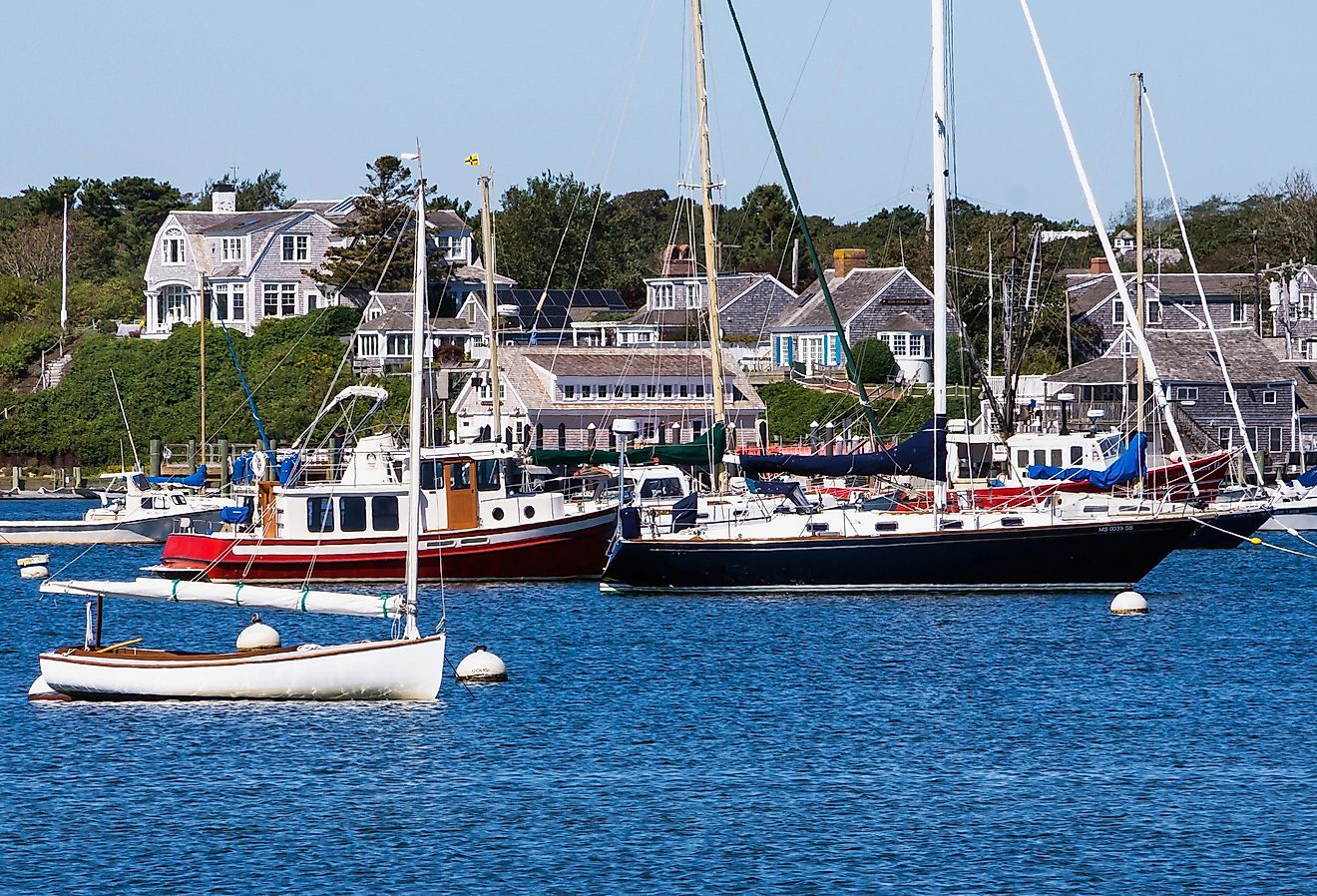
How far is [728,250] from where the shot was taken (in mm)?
155625

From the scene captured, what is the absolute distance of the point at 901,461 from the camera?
159 ft

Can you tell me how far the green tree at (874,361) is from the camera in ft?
339

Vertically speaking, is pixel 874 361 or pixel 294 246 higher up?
pixel 294 246

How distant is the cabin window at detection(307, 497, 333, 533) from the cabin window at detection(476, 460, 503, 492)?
4.13 metres

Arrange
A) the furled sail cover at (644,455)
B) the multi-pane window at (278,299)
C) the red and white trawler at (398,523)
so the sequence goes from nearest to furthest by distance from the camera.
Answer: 1. the red and white trawler at (398,523)
2. the furled sail cover at (644,455)
3. the multi-pane window at (278,299)

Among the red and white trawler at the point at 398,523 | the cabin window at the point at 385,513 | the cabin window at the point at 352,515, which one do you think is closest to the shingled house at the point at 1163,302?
the red and white trawler at the point at 398,523

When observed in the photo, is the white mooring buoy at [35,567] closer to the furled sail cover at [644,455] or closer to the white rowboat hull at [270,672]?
the furled sail cover at [644,455]

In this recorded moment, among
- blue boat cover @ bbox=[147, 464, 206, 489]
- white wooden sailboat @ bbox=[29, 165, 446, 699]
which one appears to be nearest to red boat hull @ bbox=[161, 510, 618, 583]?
white wooden sailboat @ bbox=[29, 165, 446, 699]

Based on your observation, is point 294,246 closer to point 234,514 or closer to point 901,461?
point 234,514

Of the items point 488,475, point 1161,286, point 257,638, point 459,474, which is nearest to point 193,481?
point 488,475

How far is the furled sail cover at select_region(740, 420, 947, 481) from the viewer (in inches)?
1857

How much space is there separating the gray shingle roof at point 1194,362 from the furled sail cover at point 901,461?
151 feet

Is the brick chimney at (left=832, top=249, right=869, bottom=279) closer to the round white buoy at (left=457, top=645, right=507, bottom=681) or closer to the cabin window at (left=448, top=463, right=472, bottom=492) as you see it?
the cabin window at (left=448, top=463, right=472, bottom=492)

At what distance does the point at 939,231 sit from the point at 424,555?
650 inches
